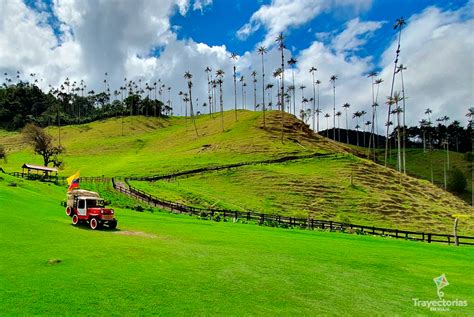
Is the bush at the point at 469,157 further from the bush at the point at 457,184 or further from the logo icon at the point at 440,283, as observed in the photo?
the logo icon at the point at 440,283

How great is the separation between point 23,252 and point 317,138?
11503cm

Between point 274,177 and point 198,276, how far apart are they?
6358cm

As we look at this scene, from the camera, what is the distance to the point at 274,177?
7681 cm

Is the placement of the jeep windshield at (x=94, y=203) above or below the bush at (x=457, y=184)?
above

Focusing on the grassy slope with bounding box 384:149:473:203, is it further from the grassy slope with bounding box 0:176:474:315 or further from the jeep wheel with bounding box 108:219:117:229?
the jeep wheel with bounding box 108:219:117:229

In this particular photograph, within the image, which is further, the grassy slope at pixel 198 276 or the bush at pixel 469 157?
the bush at pixel 469 157

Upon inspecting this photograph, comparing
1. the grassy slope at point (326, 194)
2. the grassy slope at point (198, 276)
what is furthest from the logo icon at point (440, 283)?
the grassy slope at point (326, 194)

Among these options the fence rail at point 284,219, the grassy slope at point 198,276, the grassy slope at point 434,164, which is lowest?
the fence rail at point 284,219

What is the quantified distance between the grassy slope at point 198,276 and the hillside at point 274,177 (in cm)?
3568

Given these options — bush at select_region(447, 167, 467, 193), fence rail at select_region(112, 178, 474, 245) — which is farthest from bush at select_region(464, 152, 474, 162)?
fence rail at select_region(112, 178, 474, 245)

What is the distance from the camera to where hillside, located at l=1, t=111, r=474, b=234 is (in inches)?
2461

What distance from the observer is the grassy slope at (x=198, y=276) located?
11.1 meters

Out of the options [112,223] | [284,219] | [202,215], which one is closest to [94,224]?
[112,223]

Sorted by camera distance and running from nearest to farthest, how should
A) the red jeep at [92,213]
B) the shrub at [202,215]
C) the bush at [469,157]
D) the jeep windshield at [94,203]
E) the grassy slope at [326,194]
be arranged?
the red jeep at [92,213] → the jeep windshield at [94,203] → the shrub at [202,215] → the grassy slope at [326,194] → the bush at [469,157]
